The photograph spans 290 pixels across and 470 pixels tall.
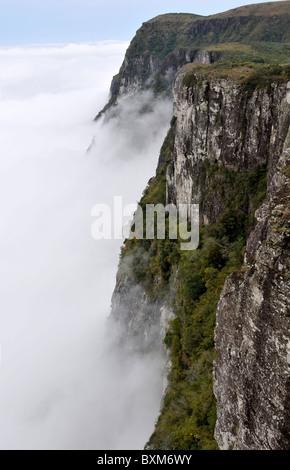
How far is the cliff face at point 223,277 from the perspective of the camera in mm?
12680

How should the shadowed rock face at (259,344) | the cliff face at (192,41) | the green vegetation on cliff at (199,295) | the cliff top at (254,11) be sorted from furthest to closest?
the cliff top at (254,11), the cliff face at (192,41), the green vegetation on cliff at (199,295), the shadowed rock face at (259,344)

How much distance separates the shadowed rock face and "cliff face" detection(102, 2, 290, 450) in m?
0.04

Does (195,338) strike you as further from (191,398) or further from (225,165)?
(225,165)

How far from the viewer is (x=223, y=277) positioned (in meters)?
32.9

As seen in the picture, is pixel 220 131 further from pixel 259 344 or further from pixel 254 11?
pixel 254 11

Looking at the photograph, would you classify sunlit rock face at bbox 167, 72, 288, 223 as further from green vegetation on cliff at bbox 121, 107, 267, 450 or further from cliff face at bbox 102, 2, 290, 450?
green vegetation on cliff at bbox 121, 107, 267, 450

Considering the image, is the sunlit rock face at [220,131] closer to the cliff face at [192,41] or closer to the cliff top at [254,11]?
the cliff face at [192,41]

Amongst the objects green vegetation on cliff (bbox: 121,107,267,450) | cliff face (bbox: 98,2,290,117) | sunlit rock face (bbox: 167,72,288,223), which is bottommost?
green vegetation on cliff (bbox: 121,107,267,450)

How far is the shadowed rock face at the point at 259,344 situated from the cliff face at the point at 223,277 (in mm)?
44

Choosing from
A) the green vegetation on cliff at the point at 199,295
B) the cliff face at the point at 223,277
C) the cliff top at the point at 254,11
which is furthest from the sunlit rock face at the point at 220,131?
the cliff top at the point at 254,11

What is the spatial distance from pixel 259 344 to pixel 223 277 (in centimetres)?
2011

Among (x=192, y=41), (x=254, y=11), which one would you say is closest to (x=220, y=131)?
(x=254, y=11)

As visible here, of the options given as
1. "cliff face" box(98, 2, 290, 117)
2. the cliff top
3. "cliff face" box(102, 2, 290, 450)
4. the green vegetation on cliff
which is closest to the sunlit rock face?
"cliff face" box(102, 2, 290, 450)

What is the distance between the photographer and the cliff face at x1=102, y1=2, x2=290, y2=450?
41.6 ft
